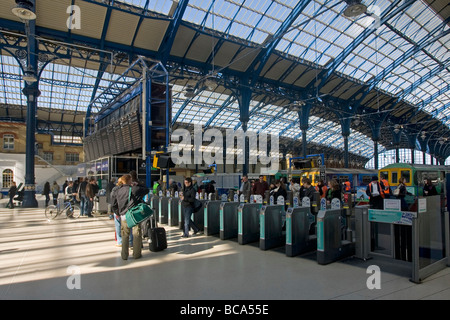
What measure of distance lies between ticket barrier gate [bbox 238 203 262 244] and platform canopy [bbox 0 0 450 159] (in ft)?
21.3

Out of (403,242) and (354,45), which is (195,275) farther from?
(354,45)

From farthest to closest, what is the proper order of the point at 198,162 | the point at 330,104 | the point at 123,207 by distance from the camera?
1. the point at 198,162
2. the point at 330,104
3. the point at 123,207

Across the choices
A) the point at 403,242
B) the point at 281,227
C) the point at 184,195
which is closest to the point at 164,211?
the point at 184,195

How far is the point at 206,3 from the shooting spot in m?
17.9

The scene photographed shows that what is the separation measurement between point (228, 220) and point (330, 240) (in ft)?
9.46

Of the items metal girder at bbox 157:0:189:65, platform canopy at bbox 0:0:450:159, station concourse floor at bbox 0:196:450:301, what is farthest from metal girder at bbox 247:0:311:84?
station concourse floor at bbox 0:196:450:301

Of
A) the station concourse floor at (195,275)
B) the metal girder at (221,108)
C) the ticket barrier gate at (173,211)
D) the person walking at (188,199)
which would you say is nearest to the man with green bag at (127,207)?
the station concourse floor at (195,275)

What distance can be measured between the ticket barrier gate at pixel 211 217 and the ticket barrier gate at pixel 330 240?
337 centimetres

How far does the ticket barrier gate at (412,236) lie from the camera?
182 inches

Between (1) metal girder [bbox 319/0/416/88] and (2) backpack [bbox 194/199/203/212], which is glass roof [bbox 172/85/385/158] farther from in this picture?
(2) backpack [bbox 194/199/203/212]

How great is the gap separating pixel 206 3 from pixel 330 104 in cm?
1849

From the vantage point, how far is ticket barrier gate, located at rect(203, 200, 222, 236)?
27.3 ft
